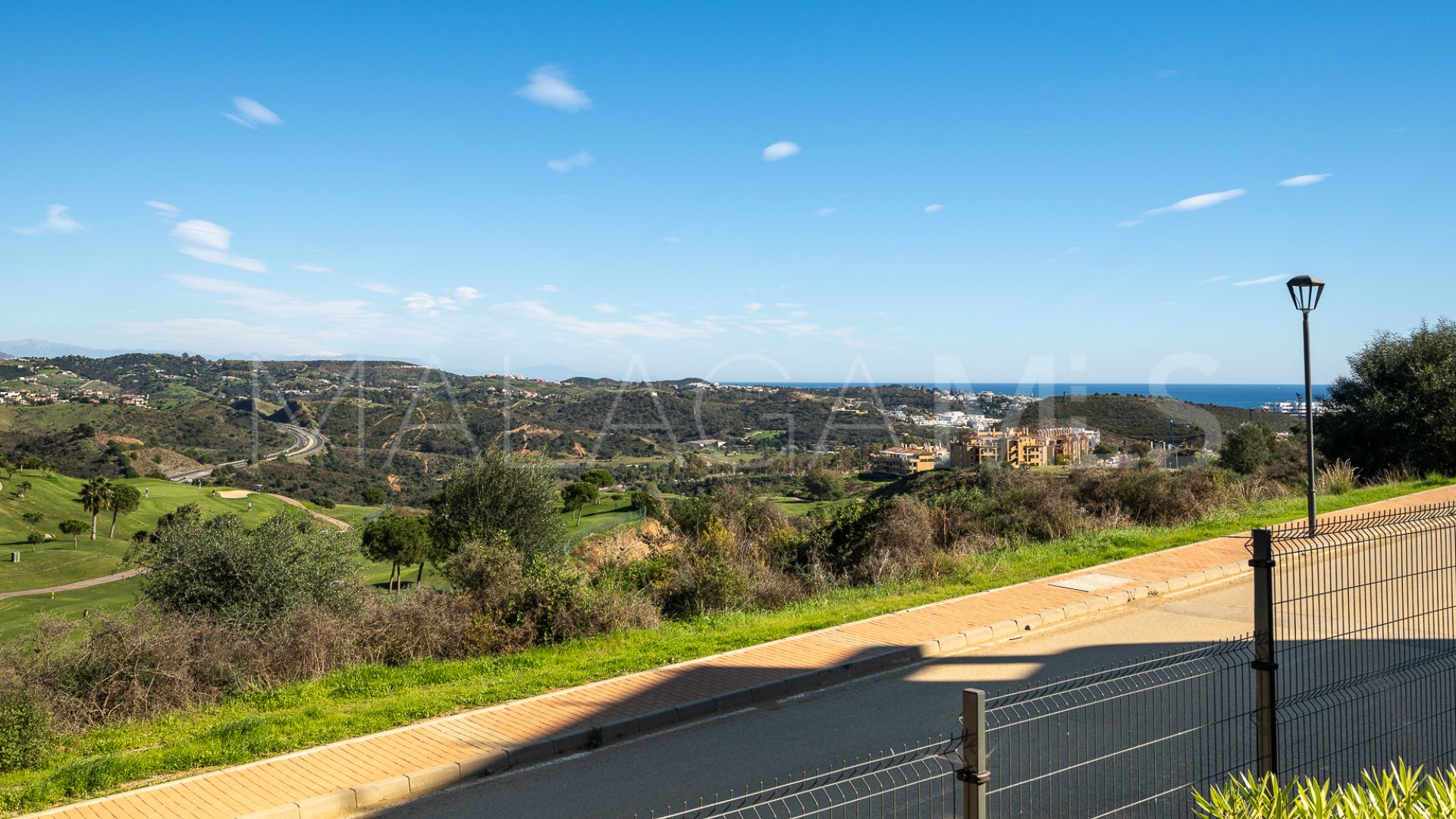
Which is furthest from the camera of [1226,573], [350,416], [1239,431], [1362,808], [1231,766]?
[350,416]

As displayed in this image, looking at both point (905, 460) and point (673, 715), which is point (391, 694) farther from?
Answer: point (905, 460)

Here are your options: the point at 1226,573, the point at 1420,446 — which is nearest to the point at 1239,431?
the point at 1420,446

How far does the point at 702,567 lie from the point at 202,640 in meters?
6.40

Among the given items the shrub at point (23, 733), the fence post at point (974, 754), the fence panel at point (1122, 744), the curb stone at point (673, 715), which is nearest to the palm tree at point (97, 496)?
the shrub at point (23, 733)

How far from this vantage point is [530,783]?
6152 millimetres

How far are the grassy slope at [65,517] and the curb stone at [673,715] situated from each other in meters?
36.7

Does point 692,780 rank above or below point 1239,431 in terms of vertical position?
below

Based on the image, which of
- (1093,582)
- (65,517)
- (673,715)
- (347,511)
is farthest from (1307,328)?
(65,517)

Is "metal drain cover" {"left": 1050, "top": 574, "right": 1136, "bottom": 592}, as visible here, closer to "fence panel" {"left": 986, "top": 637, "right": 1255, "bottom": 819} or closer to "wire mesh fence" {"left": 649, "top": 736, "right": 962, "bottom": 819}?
"fence panel" {"left": 986, "top": 637, "right": 1255, "bottom": 819}

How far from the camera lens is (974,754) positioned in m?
3.23

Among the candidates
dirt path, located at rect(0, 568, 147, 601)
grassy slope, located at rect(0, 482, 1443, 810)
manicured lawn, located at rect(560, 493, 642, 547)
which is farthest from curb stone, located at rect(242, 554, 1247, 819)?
dirt path, located at rect(0, 568, 147, 601)

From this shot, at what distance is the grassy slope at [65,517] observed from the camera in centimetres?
3988

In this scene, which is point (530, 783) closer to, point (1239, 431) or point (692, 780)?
point (692, 780)

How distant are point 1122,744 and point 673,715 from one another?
136 inches
